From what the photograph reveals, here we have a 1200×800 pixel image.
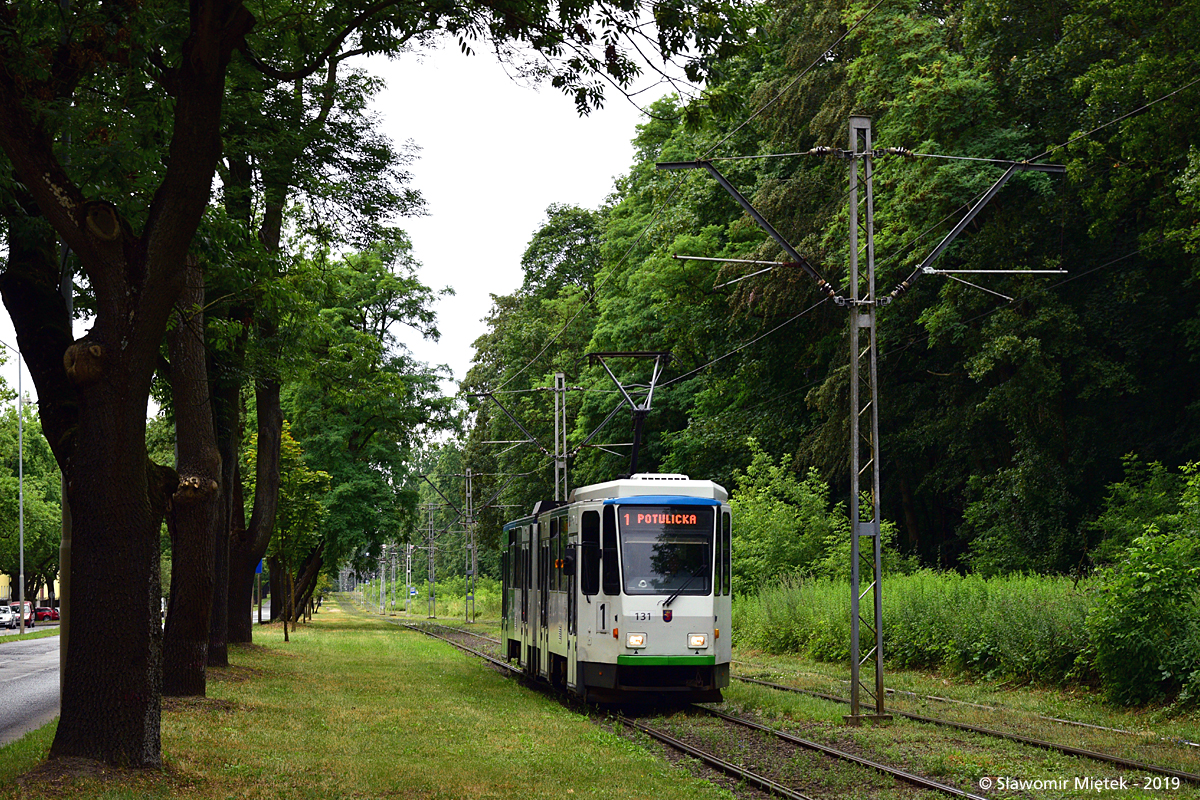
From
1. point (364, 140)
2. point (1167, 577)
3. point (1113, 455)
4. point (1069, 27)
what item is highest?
point (1069, 27)

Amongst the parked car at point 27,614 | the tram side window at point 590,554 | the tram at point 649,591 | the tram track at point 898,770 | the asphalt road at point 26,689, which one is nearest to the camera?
the tram track at point 898,770

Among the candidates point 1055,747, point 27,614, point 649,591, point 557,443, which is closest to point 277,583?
point 557,443

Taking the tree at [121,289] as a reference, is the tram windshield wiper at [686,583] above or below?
below

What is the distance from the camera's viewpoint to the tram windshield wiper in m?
19.0

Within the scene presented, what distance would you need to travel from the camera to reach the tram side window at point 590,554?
19.3 meters

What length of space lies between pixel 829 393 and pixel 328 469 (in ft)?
83.5

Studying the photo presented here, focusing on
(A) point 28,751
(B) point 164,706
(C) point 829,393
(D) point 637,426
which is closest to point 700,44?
(A) point 28,751

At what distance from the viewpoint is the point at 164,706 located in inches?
655

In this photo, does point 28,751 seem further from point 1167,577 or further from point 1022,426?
point 1022,426

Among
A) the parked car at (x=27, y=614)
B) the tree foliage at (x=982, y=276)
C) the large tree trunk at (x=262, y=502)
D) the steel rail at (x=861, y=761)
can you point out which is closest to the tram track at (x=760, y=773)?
the steel rail at (x=861, y=761)

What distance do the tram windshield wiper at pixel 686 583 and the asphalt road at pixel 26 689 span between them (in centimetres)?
875

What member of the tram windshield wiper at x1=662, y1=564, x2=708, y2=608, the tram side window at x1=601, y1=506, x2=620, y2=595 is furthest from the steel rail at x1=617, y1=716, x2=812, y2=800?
the tram side window at x1=601, y1=506, x2=620, y2=595

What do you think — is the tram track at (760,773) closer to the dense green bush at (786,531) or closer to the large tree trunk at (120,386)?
the large tree trunk at (120,386)

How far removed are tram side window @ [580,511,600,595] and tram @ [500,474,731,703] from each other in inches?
0.6
